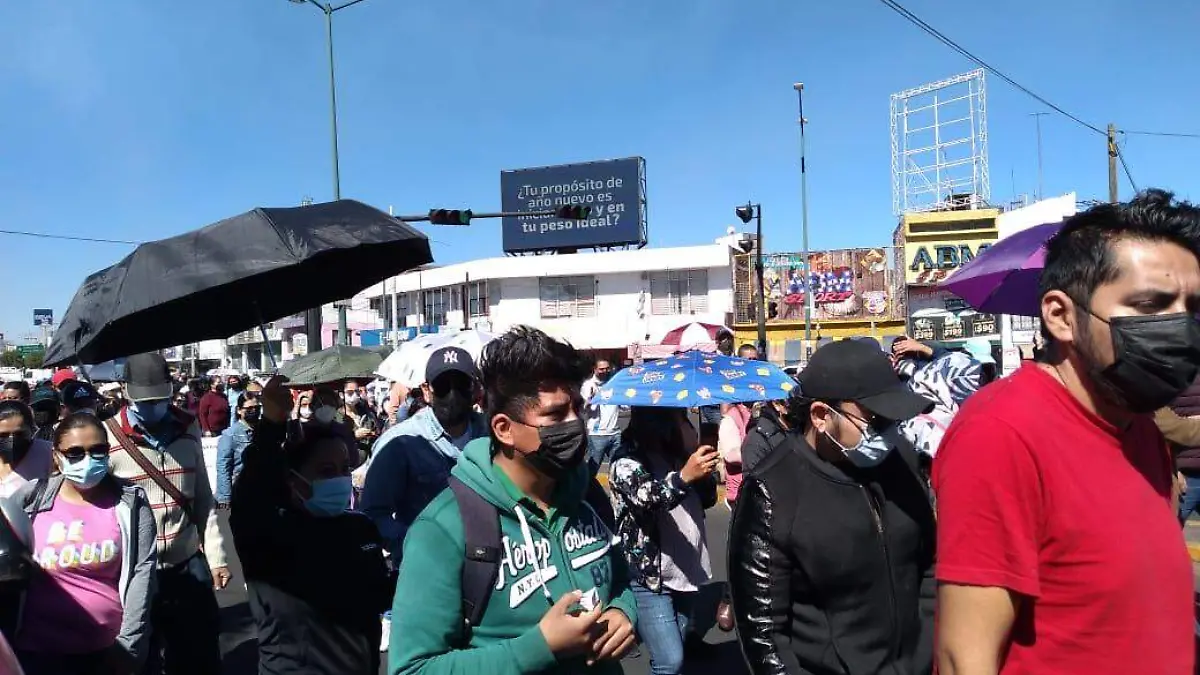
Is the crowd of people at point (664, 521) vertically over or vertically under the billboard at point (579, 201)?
under

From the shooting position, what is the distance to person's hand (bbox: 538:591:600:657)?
1.83 m

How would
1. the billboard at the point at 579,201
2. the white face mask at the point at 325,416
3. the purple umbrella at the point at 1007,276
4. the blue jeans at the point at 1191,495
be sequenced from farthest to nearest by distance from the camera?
the billboard at the point at 579,201, the blue jeans at the point at 1191,495, the purple umbrella at the point at 1007,276, the white face mask at the point at 325,416

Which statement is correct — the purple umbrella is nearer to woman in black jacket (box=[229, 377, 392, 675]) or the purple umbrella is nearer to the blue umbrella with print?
the blue umbrella with print

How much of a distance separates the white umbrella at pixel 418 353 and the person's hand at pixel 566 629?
360 cm

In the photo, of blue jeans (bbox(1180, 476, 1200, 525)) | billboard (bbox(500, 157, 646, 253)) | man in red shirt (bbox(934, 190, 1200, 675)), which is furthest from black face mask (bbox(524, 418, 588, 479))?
billboard (bbox(500, 157, 646, 253))

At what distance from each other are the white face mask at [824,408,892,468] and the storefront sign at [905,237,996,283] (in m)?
32.3

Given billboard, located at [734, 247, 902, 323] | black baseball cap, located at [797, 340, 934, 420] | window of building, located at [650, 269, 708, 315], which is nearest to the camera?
black baseball cap, located at [797, 340, 934, 420]

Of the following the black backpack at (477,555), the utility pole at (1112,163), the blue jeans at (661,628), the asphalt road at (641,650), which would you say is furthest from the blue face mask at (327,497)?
the utility pole at (1112,163)

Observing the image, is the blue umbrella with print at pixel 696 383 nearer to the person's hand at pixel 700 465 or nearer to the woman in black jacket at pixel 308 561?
the person's hand at pixel 700 465

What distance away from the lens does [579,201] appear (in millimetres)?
39719

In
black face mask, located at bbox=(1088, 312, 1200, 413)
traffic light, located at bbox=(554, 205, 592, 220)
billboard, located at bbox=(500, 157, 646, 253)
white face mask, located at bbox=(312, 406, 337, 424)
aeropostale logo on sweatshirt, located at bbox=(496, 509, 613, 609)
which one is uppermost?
billboard, located at bbox=(500, 157, 646, 253)

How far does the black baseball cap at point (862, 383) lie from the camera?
8.32 ft

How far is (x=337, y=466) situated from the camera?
3.15 metres

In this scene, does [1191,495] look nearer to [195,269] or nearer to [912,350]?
[912,350]
